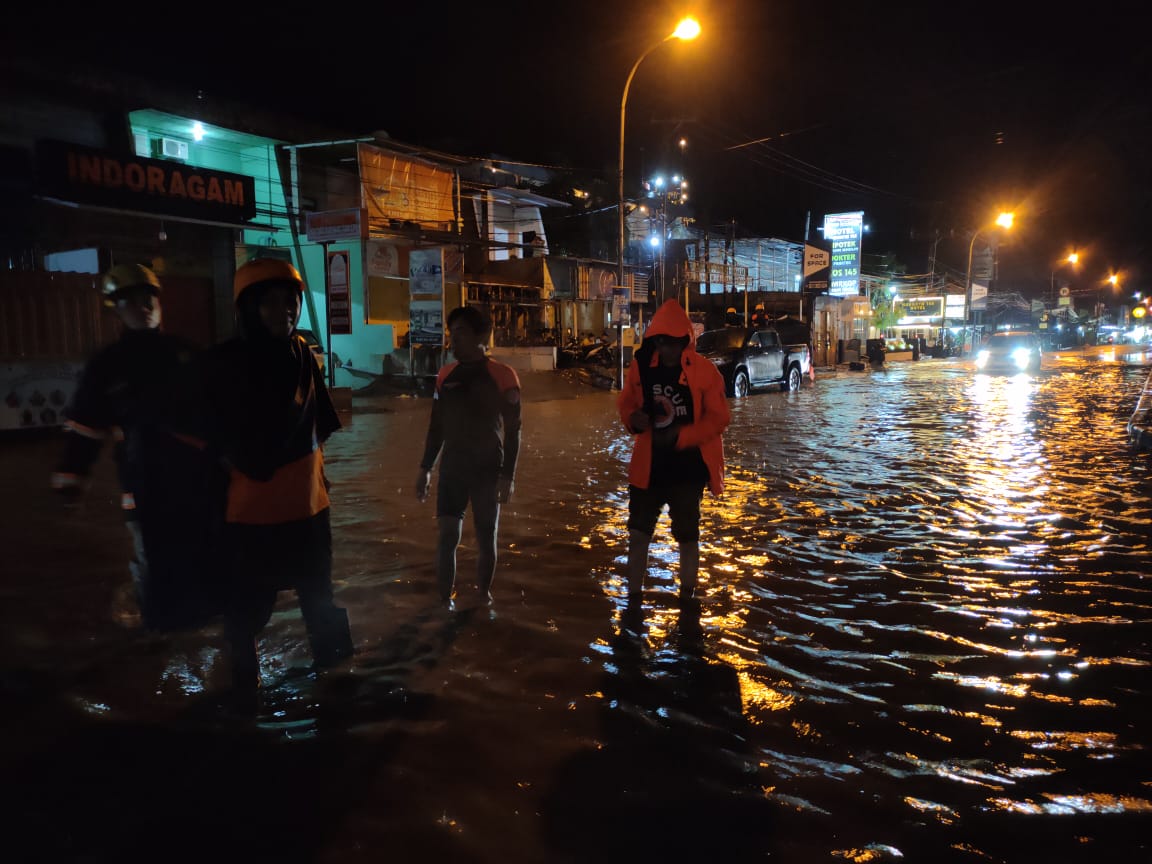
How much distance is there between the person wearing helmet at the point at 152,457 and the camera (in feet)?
10.7

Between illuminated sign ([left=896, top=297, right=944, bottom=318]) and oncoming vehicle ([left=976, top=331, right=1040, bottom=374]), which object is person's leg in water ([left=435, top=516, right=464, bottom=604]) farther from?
illuminated sign ([left=896, top=297, right=944, bottom=318])

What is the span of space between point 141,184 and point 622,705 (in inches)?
655

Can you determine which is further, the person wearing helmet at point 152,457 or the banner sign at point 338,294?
the banner sign at point 338,294

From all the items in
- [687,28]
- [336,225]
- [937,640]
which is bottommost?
[937,640]

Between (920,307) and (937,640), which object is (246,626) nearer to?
(937,640)

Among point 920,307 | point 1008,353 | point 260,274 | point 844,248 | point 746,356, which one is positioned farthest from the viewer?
point 920,307

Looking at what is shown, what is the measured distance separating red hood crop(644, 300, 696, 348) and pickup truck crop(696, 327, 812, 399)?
595 inches

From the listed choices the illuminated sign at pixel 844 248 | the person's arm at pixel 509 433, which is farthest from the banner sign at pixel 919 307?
the person's arm at pixel 509 433

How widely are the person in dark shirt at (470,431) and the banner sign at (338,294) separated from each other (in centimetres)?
1268

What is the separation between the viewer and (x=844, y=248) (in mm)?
38906

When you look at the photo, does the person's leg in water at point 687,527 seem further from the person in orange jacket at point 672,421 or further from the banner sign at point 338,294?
the banner sign at point 338,294

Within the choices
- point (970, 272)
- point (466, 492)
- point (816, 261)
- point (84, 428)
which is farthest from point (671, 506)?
point (970, 272)

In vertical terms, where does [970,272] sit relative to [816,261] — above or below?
above

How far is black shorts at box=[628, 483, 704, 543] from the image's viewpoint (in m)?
4.68
